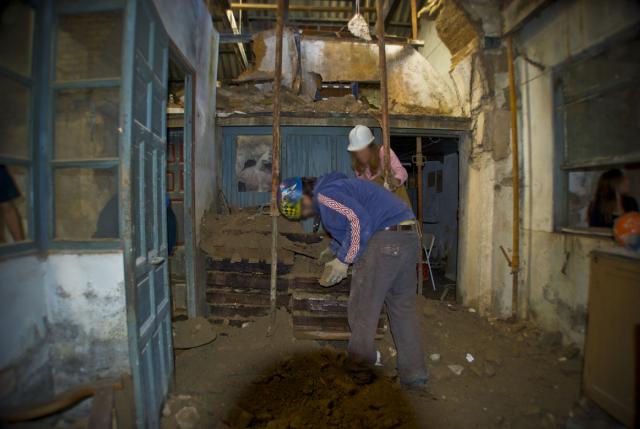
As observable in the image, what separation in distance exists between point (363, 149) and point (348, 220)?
55.5 inches

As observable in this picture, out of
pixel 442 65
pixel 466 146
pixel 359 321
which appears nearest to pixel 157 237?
pixel 359 321

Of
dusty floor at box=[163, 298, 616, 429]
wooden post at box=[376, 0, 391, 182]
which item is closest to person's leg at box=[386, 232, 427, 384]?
dusty floor at box=[163, 298, 616, 429]

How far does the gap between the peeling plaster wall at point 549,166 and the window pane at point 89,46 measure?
450 cm

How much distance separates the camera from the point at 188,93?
403 centimetres

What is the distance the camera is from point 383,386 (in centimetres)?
294

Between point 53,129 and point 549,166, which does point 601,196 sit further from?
point 53,129

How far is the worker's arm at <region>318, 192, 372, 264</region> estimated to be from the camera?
2.78m

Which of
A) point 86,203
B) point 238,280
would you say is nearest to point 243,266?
point 238,280

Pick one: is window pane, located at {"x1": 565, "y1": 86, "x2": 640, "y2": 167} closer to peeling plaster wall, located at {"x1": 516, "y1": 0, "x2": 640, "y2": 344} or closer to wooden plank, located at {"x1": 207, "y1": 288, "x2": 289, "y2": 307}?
peeling plaster wall, located at {"x1": 516, "y1": 0, "x2": 640, "y2": 344}

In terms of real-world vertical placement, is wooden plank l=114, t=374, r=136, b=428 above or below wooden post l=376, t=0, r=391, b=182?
below

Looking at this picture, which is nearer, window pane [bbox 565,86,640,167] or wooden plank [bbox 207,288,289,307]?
window pane [bbox 565,86,640,167]

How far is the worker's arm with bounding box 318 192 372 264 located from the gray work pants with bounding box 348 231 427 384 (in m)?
0.15

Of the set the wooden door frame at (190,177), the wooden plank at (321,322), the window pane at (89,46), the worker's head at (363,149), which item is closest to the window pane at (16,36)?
the window pane at (89,46)

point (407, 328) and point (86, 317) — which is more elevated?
point (86, 317)
